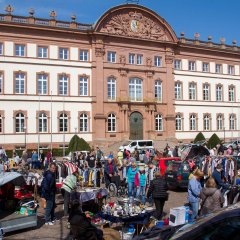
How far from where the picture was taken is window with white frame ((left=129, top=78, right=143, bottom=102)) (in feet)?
147

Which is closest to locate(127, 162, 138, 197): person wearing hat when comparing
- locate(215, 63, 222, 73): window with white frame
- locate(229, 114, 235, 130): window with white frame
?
locate(215, 63, 222, 73): window with white frame

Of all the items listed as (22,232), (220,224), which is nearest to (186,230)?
(220,224)

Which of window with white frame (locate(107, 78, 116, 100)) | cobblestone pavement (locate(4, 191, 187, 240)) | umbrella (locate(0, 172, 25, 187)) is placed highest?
window with white frame (locate(107, 78, 116, 100))

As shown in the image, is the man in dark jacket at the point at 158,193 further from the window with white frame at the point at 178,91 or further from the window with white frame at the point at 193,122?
the window with white frame at the point at 193,122

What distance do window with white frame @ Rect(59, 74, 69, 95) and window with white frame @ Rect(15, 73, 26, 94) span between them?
13.5 ft

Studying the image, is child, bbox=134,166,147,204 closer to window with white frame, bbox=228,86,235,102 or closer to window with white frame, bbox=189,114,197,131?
window with white frame, bbox=189,114,197,131

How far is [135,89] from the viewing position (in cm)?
4500

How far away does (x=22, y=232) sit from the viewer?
36.0 feet

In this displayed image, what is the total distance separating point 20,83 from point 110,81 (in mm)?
10555

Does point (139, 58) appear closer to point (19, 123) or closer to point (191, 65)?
point (191, 65)

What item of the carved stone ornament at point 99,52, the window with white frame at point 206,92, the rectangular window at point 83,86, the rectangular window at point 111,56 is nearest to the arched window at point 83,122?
the rectangular window at point 83,86

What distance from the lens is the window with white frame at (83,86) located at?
4191 cm

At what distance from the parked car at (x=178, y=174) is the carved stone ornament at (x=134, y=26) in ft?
91.2

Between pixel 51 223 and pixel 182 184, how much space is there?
8077mm
